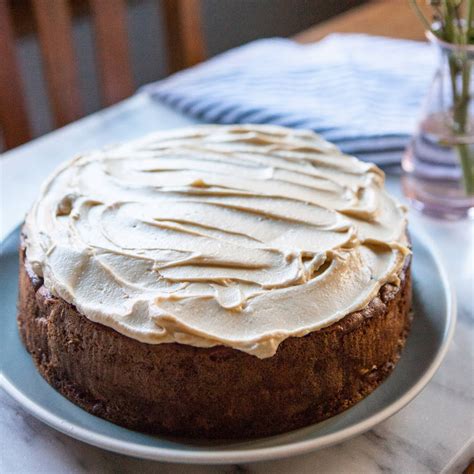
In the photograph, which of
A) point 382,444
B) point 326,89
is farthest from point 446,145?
point 382,444

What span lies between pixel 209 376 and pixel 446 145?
0.83m

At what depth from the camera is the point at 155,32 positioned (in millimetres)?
3580

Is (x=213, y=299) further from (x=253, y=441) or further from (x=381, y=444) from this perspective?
(x=381, y=444)

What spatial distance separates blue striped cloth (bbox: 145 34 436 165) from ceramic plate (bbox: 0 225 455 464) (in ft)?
2.22

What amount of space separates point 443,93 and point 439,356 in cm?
65

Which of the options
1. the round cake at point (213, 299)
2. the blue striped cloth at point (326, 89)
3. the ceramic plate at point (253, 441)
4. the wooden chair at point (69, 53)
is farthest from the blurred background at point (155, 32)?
the ceramic plate at point (253, 441)

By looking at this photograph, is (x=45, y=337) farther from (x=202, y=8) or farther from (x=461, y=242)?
(x=202, y=8)

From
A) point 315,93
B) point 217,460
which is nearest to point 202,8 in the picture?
point 315,93

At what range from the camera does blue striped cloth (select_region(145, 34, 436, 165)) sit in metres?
1.88

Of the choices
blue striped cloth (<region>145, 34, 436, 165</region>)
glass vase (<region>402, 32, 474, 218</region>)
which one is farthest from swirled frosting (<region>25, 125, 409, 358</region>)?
blue striped cloth (<region>145, 34, 436, 165</region>)

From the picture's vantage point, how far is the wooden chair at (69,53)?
2.12 metres

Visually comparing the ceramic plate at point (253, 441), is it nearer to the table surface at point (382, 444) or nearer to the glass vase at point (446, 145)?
the table surface at point (382, 444)

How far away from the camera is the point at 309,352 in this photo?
103 centimetres

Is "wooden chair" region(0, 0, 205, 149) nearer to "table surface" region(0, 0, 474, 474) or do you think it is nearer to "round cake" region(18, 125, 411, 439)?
"round cake" region(18, 125, 411, 439)
